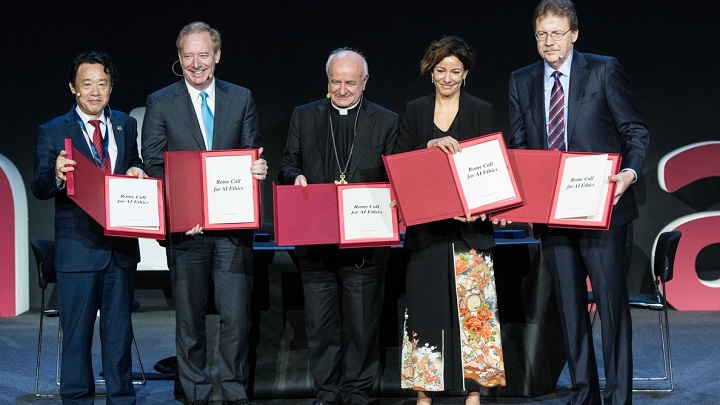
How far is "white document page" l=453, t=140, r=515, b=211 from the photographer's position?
10.9ft

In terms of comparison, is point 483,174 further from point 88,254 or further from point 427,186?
point 88,254

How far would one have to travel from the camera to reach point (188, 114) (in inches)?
148

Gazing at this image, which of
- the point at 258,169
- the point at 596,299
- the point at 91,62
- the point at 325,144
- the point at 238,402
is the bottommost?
the point at 238,402

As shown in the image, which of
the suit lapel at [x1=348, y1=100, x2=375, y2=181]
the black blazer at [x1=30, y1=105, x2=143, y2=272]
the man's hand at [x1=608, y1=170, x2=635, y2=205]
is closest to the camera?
the man's hand at [x1=608, y1=170, x2=635, y2=205]

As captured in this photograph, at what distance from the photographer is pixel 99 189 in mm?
3418

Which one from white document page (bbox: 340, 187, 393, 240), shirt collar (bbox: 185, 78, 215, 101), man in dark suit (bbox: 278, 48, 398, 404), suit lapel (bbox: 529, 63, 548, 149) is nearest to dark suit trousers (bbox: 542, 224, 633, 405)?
suit lapel (bbox: 529, 63, 548, 149)

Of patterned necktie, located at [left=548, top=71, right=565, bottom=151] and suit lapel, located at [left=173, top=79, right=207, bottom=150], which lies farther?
suit lapel, located at [left=173, top=79, right=207, bottom=150]

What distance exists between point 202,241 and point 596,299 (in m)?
1.78

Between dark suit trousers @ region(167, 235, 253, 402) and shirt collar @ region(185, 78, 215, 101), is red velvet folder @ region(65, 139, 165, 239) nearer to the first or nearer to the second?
dark suit trousers @ region(167, 235, 253, 402)

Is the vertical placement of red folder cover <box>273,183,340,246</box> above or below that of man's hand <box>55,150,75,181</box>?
below

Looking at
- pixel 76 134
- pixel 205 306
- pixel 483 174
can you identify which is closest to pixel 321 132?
pixel 483 174

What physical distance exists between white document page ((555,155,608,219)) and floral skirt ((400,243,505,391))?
48cm

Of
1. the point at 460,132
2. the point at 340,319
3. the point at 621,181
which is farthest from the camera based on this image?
the point at 340,319

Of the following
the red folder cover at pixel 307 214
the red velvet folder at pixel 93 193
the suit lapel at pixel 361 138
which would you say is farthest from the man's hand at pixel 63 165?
the suit lapel at pixel 361 138
